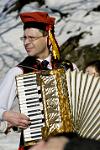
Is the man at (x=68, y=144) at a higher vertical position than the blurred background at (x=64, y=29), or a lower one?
lower

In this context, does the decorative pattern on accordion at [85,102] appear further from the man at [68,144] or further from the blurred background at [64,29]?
the blurred background at [64,29]

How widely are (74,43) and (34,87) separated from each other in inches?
228

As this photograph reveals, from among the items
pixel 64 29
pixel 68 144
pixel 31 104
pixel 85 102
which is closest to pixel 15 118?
pixel 31 104

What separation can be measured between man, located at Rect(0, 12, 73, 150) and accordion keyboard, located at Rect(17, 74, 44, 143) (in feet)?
0.14

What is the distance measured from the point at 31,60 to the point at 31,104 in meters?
0.33

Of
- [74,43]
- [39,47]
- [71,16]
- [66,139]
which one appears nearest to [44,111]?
[39,47]

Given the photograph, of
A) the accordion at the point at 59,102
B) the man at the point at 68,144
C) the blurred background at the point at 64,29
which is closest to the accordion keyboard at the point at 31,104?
the accordion at the point at 59,102

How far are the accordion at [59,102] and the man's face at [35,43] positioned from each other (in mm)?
214

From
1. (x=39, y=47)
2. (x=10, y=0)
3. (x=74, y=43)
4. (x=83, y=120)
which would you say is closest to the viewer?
(x=83, y=120)

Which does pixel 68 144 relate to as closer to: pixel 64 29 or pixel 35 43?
pixel 35 43

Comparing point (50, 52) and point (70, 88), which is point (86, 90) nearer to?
point (70, 88)

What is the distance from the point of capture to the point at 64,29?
32.5 feet

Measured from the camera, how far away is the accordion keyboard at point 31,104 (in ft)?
11.1

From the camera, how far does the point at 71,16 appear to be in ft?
33.6
